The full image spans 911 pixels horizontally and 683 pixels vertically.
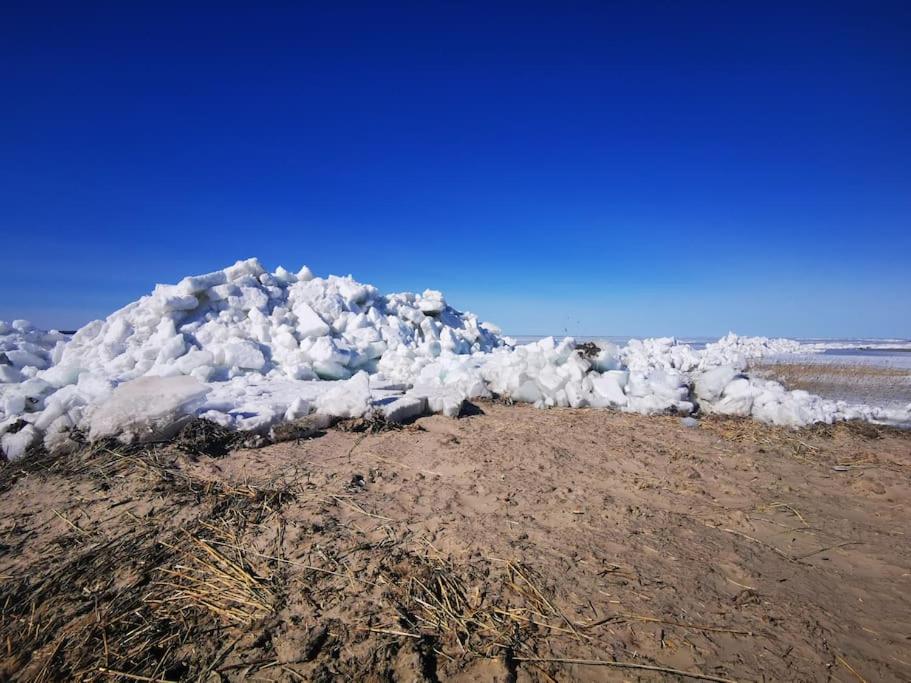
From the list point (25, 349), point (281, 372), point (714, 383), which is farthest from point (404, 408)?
point (25, 349)

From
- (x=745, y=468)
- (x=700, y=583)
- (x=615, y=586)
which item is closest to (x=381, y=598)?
(x=615, y=586)

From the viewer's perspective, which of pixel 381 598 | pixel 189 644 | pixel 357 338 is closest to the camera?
pixel 189 644

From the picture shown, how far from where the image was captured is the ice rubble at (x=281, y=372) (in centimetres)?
430

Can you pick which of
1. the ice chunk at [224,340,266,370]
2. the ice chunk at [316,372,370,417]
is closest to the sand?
the ice chunk at [316,372,370,417]

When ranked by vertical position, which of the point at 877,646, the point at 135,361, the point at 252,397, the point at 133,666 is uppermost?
the point at 135,361

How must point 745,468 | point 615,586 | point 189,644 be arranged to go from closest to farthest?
point 189,644, point 615,586, point 745,468

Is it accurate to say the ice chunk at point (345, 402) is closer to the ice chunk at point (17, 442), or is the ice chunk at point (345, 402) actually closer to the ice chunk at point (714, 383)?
the ice chunk at point (17, 442)

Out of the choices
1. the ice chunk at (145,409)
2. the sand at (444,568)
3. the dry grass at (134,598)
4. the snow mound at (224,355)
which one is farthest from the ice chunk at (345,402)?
the dry grass at (134,598)

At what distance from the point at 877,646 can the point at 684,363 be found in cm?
1067

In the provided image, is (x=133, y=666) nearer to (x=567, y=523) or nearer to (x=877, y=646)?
(x=567, y=523)

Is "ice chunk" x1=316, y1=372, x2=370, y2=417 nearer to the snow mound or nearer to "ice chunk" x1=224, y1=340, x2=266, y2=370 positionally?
the snow mound

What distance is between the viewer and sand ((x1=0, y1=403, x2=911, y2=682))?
166cm

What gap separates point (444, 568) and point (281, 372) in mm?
6239

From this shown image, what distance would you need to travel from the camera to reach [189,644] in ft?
5.55
